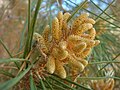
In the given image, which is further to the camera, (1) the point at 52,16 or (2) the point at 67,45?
(1) the point at 52,16

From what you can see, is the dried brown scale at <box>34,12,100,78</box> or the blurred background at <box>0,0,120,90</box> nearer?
the dried brown scale at <box>34,12,100,78</box>

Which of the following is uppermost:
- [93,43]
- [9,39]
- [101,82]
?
[9,39]

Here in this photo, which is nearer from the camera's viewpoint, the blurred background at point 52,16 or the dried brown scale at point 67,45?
the dried brown scale at point 67,45

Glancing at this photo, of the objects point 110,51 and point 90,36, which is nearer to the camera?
point 90,36

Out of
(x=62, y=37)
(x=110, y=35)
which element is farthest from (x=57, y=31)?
(x=110, y=35)

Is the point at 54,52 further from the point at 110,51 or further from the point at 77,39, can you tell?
the point at 110,51

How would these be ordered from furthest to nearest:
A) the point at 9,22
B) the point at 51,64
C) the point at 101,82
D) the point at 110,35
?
the point at 9,22 < the point at 110,35 < the point at 101,82 < the point at 51,64

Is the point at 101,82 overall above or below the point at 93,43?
below

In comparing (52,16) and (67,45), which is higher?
(52,16)
